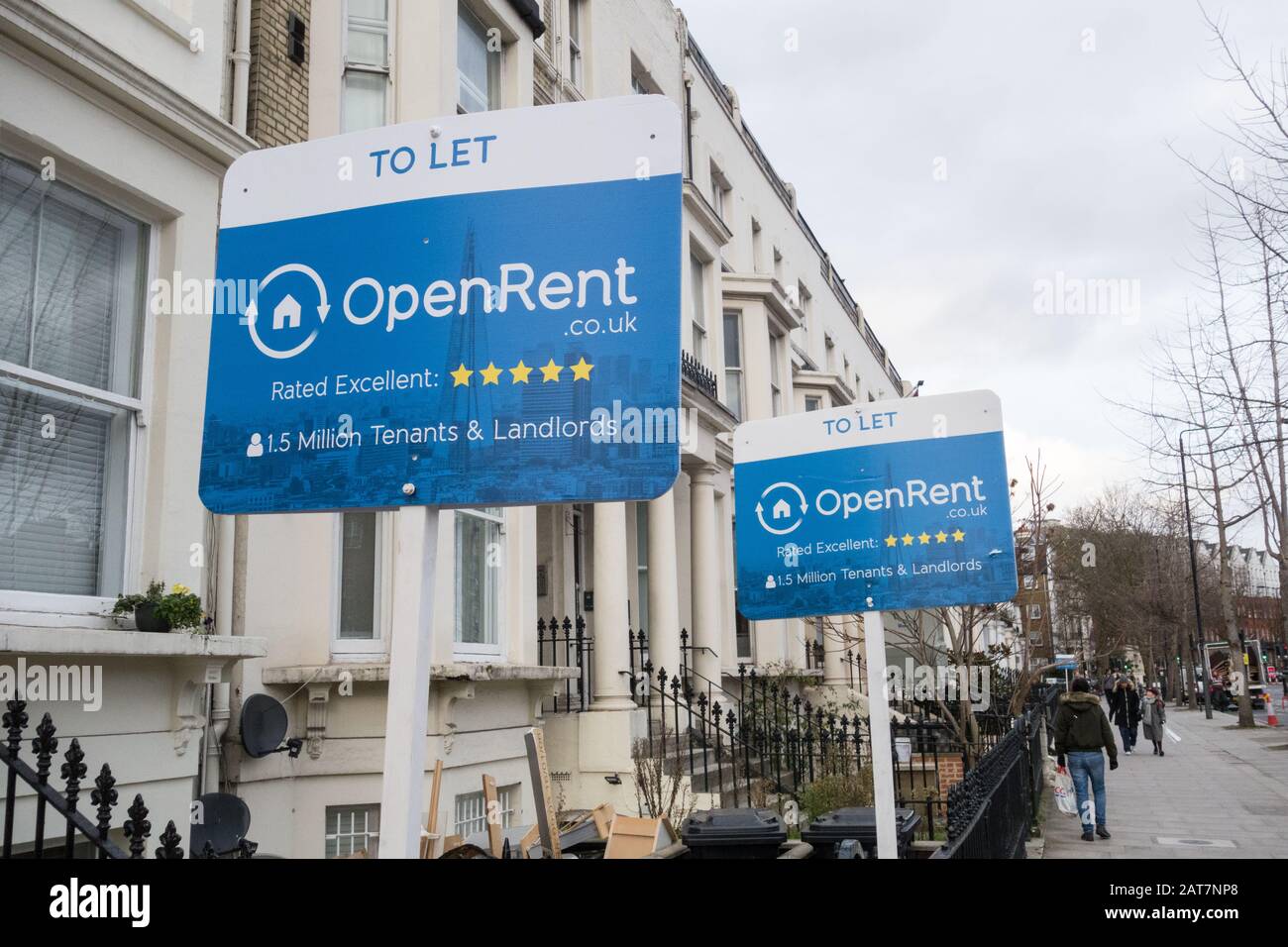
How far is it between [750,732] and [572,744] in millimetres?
3239

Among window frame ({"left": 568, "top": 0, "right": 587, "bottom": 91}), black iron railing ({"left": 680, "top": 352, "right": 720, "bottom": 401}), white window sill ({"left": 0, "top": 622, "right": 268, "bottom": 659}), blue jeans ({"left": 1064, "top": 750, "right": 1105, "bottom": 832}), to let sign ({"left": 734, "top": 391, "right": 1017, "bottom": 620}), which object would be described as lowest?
blue jeans ({"left": 1064, "top": 750, "right": 1105, "bottom": 832})

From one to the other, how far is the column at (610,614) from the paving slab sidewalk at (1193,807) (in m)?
4.55

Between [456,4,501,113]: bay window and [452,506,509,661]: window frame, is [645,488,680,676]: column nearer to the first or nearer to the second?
[452,506,509,661]: window frame

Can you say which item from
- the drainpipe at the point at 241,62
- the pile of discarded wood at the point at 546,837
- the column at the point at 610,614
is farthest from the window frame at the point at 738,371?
the drainpipe at the point at 241,62

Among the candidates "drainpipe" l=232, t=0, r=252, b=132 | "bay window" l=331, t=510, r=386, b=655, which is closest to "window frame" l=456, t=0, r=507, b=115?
"drainpipe" l=232, t=0, r=252, b=132

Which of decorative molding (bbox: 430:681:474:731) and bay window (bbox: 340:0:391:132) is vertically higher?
bay window (bbox: 340:0:391:132)

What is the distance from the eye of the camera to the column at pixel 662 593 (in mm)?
13172

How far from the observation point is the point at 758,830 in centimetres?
507

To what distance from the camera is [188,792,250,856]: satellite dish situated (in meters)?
6.14

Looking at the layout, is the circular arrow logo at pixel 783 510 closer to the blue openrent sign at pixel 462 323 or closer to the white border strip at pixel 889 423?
the white border strip at pixel 889 423

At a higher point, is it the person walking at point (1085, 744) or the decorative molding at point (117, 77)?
the decorative molding at point (117, 77)

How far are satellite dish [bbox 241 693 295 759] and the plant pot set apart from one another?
1.64 metres
